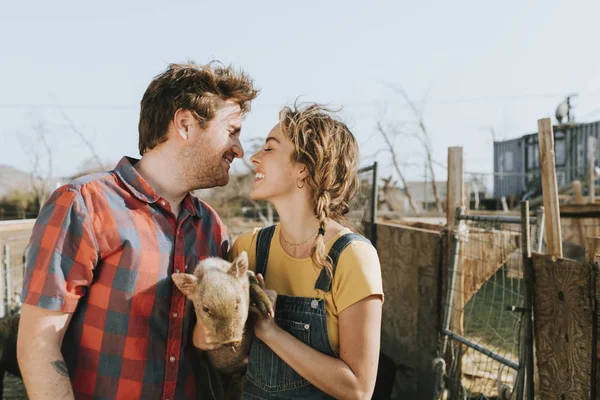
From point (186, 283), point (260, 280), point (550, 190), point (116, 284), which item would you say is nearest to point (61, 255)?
point (116, 284)

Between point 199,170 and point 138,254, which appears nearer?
point 138,254

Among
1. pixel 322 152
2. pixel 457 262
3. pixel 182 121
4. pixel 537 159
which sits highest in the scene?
pixel 537 159

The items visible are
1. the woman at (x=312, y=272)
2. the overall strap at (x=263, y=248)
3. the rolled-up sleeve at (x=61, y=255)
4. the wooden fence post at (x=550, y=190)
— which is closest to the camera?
the rolled-up sleeve at (x=61, y=255)

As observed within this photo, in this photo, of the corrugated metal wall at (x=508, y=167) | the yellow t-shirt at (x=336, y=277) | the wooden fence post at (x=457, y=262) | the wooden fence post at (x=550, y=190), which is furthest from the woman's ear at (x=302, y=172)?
the corrugated metal wall at (x=508, y=167)

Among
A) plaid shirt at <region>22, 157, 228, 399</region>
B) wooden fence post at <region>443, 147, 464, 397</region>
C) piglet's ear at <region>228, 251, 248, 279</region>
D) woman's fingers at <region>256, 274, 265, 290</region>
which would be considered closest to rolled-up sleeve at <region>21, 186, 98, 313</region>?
plaid shirt at <region>22, 157, 228, 399</region>

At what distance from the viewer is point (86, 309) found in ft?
7.14

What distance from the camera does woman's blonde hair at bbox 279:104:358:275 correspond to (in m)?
2.51

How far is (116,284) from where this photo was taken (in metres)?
2.19

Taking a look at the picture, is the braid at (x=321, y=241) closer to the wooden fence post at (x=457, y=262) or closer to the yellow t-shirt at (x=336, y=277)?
the yellow t-shirt at (x=336, y=277)

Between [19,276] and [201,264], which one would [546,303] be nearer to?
[201,264]

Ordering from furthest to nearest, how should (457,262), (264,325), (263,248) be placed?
(457,262), (263,248), (264,325)

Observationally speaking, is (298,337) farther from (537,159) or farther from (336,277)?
(537,159)

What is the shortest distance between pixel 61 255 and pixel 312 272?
110 centimetres

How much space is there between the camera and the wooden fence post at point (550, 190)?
3125 millimetres
